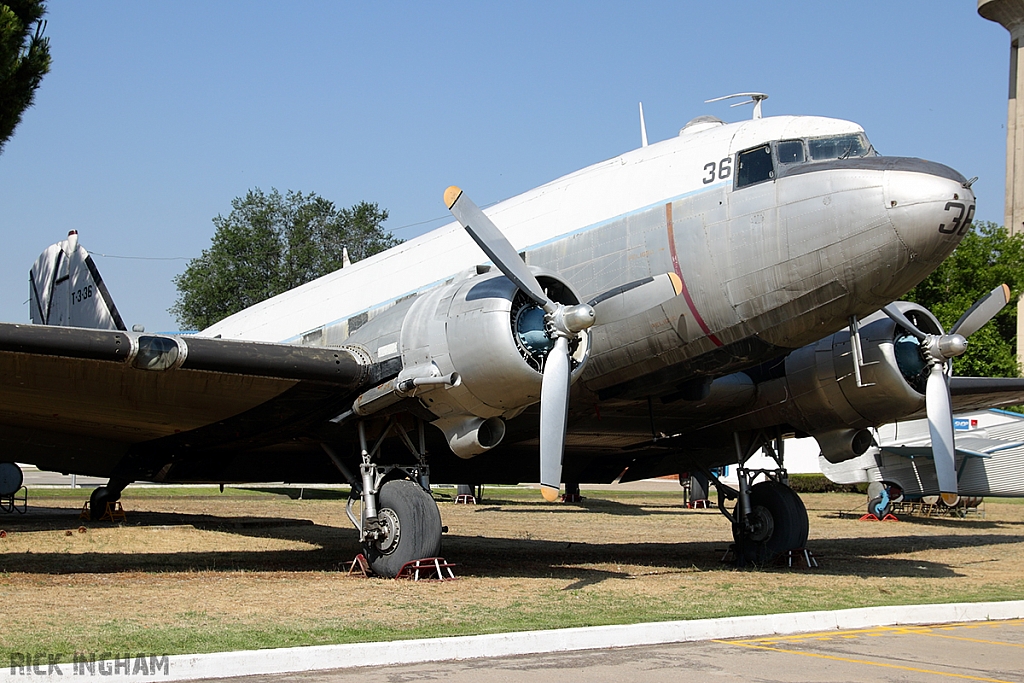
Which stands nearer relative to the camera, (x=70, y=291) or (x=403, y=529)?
(x=403, y=529)

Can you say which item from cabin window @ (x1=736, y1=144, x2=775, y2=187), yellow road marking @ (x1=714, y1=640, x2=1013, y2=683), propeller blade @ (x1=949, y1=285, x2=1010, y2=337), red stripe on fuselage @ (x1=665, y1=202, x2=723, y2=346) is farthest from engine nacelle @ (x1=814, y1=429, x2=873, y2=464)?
yellow road marking @ (x1=714, y1=640, x2=1013, y2=683)

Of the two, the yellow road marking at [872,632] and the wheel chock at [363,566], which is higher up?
the wheel chock at [363,566]

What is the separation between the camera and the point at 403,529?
436 inches

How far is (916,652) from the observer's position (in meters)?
6.96

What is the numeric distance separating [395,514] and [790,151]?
5732 millimetres

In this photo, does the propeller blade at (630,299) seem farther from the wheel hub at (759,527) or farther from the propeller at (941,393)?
the wheel hub at (759,527)

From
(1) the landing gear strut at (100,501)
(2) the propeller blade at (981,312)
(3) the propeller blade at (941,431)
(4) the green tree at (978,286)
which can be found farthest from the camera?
(4) the green tree at (978,286)

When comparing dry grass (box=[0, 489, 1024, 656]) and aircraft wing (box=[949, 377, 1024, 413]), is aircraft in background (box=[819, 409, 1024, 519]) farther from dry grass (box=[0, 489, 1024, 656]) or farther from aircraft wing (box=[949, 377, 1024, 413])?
aircraft wing (box=[949, 377, 1024, 413])

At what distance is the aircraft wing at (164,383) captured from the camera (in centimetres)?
1009

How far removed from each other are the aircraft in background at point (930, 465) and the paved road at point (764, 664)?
16.4m

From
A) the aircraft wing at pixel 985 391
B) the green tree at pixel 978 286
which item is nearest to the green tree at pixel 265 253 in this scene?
the green tree at pixel 978 286

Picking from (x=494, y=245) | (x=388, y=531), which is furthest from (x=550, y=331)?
(x=388, y=531)

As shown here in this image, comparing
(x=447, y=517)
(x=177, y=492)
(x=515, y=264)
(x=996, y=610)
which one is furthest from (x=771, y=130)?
(x=177, y=492)

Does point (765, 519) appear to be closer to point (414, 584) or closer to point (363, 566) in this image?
point (414, 584)
